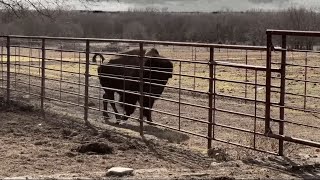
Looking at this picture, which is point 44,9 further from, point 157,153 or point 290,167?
point 290,167

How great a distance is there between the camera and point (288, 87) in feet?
65.6

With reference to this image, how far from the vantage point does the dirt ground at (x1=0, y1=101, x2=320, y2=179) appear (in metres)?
6.58

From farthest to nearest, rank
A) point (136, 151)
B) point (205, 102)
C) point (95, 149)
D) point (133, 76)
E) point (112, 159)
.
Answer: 1. point (205, 102)
2. point (133, 76)
3. point (136, 151)
4. point (95, 149)
5. point (112, 159)

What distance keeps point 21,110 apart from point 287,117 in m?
6.31

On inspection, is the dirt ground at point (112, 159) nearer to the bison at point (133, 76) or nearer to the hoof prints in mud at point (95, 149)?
the hoof prints in mud at point (95, 149)

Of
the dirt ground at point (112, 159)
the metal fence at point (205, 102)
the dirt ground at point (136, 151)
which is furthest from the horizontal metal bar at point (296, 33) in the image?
the dirt ground at point (112, 159)

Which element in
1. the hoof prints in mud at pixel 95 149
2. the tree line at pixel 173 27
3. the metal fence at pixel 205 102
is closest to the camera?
the metal fence at pixel 205 102

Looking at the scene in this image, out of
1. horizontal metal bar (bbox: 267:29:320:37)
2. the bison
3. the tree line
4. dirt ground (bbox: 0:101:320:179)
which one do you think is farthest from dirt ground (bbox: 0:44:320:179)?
the tree line

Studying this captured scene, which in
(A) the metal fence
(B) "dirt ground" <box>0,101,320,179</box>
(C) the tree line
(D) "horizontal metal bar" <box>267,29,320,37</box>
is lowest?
(B) "dirt ground" <box>0,101,320,179</box>

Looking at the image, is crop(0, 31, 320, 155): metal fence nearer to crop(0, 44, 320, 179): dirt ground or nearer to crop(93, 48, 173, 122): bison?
crop(0, 44, 320, 179): dirt ground

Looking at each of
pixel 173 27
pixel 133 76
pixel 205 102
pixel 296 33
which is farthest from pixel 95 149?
pixel 173 27

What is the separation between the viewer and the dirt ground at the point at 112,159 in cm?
658

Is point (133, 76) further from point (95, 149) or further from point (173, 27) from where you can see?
point (173, 27)

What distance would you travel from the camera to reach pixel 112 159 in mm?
7648
